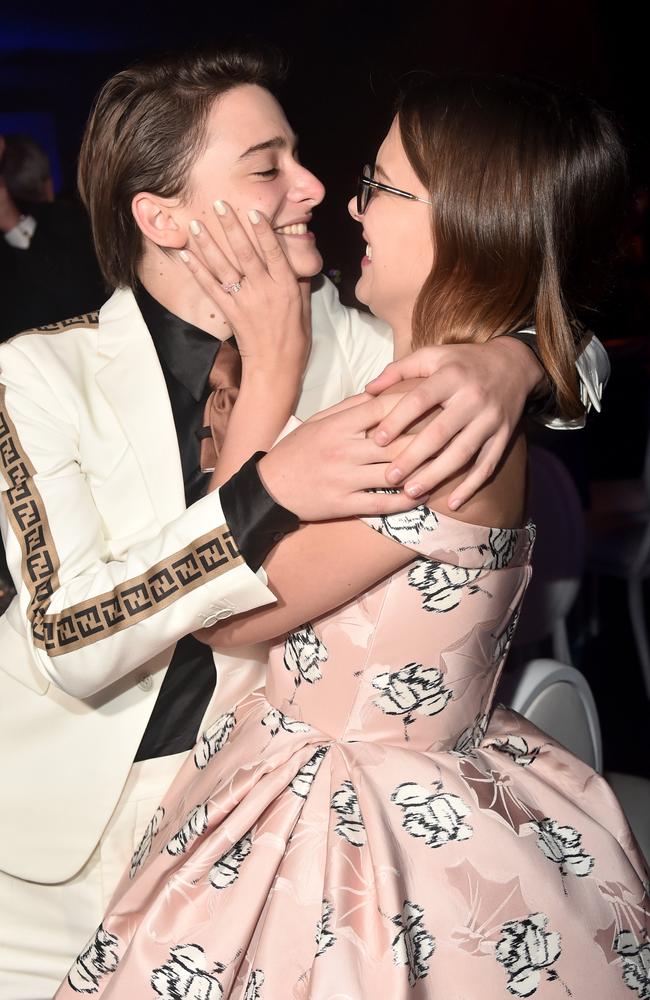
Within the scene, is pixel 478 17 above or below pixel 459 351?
above

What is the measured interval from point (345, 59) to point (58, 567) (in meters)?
2.51

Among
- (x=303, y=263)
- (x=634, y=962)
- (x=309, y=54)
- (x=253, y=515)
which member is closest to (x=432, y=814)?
(x=634, y=962)

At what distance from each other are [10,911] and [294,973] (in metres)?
0.62

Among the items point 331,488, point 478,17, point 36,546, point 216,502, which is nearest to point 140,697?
point 36,546

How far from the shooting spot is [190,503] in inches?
63.7

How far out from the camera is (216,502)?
1.22 metres

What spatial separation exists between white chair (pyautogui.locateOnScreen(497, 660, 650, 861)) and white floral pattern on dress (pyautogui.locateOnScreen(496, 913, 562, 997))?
0.53m

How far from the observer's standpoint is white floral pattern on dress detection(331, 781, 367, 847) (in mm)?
1143

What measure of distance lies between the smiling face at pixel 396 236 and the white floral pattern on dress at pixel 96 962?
3.02 ft

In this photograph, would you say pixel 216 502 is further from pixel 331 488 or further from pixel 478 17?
pixel 478 17

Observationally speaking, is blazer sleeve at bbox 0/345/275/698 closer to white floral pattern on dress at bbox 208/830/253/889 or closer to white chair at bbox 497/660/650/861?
white floral pattern on dress at bbox 208/830/253/889

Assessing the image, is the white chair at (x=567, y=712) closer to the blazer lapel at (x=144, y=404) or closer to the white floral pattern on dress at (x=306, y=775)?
the white floral pattern on dress at (x=306, y=775)

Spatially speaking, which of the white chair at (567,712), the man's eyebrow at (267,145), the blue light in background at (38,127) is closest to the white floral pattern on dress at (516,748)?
the white chair at (567,712)

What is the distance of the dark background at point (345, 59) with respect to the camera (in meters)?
2.89
